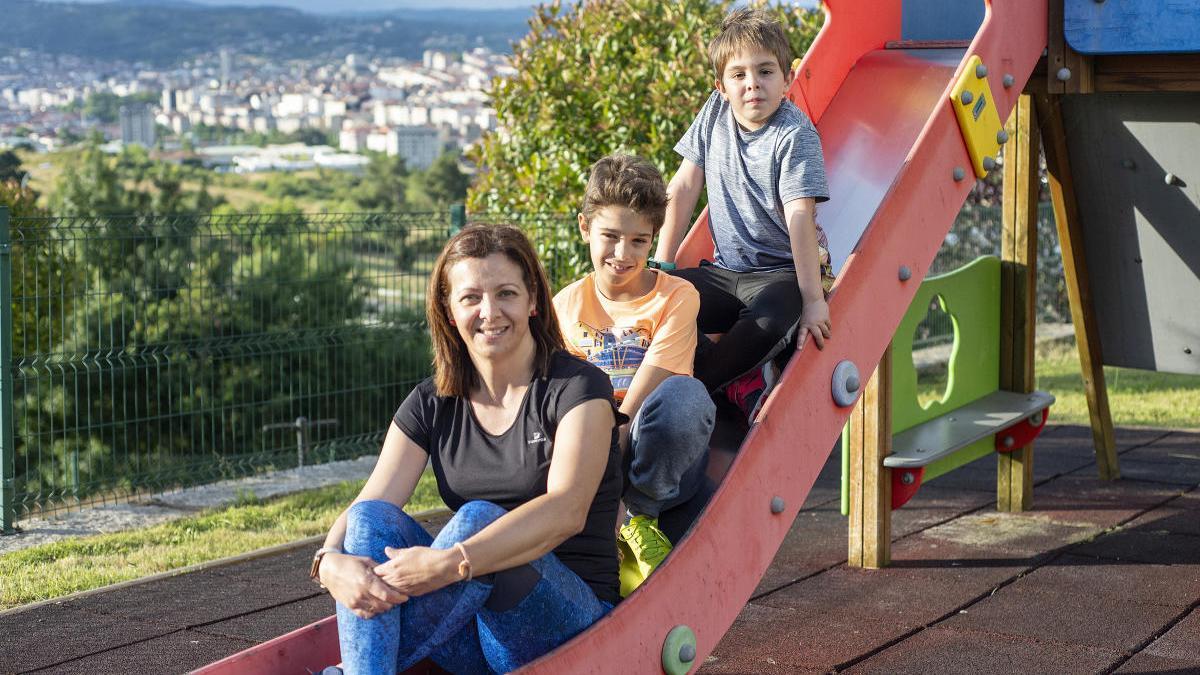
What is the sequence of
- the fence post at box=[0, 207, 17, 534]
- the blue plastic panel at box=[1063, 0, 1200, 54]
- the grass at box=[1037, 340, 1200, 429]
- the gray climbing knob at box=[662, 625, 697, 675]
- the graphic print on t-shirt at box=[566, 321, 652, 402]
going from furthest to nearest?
1. the grass at box=[1037, 340, 1200, 429]
2. the fence post at box=[0, 207, 17, 534]
3. the blue plastic panel at box=[1063, 0, 1200, 54]
4. the graphic print on t-shirt at box=[566, 321, 652, 402]
5. the gray climbing knob at box=[662, 625, 697, 675]

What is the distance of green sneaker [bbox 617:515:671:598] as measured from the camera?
329 centimetres

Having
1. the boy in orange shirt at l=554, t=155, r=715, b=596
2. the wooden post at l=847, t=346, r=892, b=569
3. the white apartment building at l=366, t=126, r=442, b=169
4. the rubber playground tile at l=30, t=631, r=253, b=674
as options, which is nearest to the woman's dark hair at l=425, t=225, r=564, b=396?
the boy in orange shirt at l=554, t=155, r=715, b=596

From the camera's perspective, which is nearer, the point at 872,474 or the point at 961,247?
the point at 872,474

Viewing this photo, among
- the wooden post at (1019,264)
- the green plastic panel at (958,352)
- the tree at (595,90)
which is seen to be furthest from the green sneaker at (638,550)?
the tree at (595,90)

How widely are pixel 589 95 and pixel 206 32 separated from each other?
7354cm

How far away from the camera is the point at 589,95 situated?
8.73m

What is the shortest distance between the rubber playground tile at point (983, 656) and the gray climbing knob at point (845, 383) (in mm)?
858

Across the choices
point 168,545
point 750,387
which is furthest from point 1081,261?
point 168,545

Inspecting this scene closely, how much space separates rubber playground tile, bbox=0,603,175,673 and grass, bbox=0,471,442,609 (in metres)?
0.24

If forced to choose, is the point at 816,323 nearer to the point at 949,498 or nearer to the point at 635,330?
the point at 635,330

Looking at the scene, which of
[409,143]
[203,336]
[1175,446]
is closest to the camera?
[1175,446]

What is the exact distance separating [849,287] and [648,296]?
679 millimetres

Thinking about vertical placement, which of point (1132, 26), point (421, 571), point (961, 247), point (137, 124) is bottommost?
point (421, 571)

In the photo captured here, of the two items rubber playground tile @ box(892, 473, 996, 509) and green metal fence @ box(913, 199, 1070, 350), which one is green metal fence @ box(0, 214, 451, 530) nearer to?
rubber playground tile @ box(892, 473, 996, 509)
